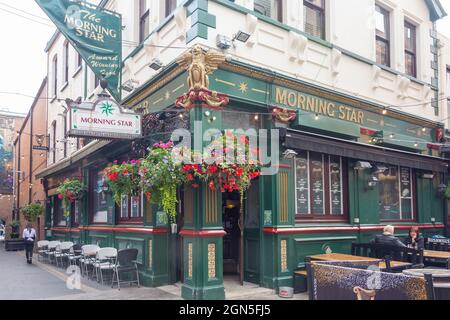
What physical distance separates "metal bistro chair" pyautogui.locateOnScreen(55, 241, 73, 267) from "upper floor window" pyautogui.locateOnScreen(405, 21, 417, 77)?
11731 millimetres

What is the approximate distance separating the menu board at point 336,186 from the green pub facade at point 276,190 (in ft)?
0.08

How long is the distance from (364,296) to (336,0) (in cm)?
842

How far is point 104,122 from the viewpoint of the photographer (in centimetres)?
892

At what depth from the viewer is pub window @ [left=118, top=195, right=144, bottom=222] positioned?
1099 cm

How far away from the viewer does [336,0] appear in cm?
1121

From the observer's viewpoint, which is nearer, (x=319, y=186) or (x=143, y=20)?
(x=319, y=186)

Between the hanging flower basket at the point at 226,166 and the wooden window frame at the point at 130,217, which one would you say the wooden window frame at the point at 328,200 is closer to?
the hanging flower basket at the point at 226,166

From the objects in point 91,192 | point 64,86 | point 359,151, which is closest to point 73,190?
point 91,192

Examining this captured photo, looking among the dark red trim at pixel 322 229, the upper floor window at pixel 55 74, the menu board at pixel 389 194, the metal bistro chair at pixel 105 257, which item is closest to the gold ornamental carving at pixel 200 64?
the dark red trim at pixel 322 229

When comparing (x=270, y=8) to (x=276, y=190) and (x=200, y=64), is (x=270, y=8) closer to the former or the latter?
(x=200, y=64)

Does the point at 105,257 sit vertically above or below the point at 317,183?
below

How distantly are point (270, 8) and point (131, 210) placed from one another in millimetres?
5983

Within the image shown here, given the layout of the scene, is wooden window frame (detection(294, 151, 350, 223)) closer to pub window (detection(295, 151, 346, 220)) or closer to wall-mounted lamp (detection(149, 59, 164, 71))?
pub window (detection(295, 151, 346, 220))

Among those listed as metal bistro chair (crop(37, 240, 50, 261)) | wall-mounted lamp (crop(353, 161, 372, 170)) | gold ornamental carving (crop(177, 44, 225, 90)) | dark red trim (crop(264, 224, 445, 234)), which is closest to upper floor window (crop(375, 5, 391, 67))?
wall-mounted lamp (crop(353, 161, 372, 170))
